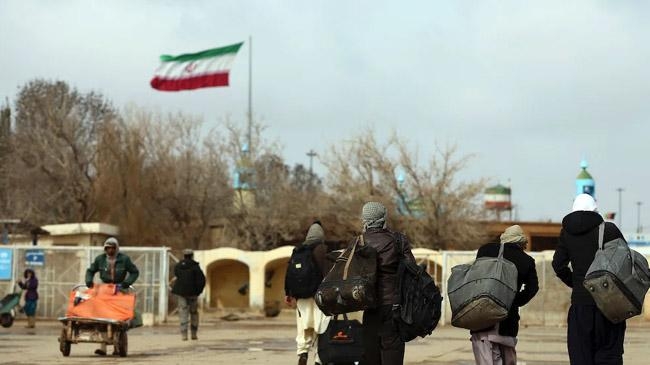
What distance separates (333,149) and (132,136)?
8.30 metres

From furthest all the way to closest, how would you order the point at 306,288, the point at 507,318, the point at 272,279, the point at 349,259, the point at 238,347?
the point at 272,279
the point at 238,347
the point at 306,288
the point at 507,318
the point at 349,259

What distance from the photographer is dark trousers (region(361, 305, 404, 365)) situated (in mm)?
10773

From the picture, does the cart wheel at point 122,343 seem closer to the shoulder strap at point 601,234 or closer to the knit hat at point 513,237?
the knit hat at point 513,237


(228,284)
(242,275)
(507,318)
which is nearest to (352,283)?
(507,318)

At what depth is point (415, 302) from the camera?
10.7 meters

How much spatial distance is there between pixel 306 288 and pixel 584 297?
6244mm

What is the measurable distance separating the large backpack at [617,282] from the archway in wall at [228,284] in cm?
3331

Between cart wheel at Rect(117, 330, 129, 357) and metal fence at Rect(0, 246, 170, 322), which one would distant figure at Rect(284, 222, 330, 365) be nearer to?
cart wheel at Rect(117, 330, 129, 357)

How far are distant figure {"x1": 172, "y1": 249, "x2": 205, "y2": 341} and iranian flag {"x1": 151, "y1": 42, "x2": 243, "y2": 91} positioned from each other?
36.2 m

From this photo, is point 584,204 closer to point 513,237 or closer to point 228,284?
point 513,237

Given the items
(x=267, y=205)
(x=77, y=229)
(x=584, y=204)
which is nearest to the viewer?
(x=584, y=204)

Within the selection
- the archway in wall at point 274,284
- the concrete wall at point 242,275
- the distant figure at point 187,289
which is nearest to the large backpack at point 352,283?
the distant figure at point 187,289

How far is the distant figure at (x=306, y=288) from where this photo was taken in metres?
16.9

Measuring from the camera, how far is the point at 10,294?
34688 millimetres
